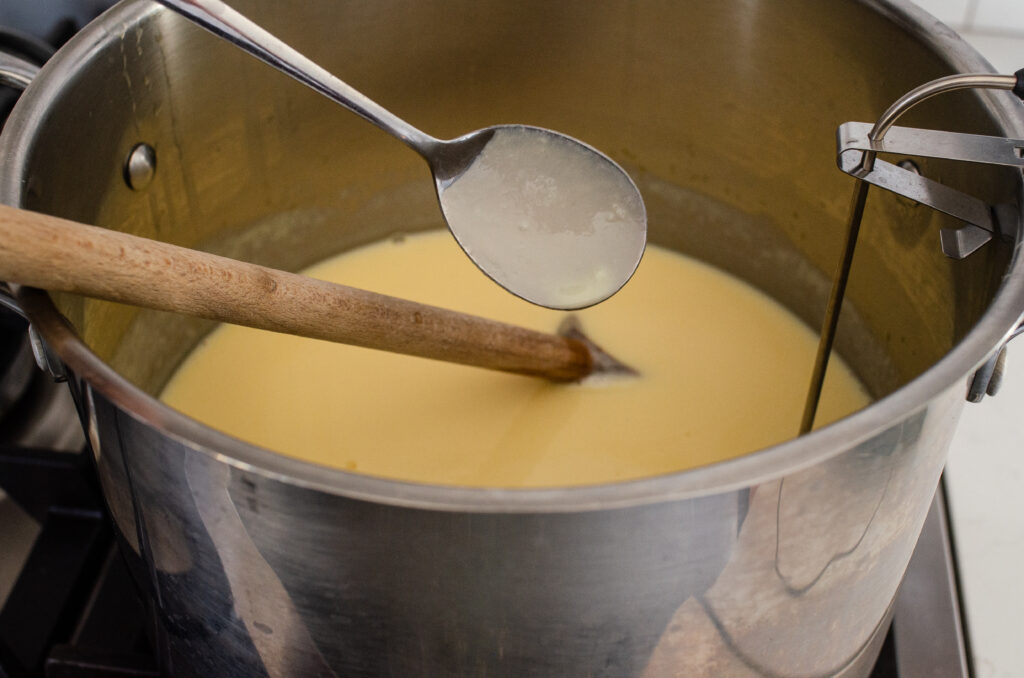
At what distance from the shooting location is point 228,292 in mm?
561

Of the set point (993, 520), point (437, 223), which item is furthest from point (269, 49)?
point (993, 520)

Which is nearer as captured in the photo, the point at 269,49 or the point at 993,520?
the point at 269,49

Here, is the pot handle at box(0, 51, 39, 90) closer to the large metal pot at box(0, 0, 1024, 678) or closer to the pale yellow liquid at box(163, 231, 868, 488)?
the large metal pot at box(0, 0, 1024, 678)

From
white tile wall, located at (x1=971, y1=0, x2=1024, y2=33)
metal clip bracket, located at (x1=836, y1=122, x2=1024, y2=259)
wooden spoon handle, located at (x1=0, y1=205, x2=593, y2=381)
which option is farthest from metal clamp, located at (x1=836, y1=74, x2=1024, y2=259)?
white tile wall, located at (x1=971, y1=0, x2=1024, y2=33)

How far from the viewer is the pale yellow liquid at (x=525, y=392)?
87 cm

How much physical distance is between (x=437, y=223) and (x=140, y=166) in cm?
36

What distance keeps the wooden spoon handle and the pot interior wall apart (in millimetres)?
186

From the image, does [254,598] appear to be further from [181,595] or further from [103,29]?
[103,29]

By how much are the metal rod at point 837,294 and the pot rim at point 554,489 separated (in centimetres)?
13

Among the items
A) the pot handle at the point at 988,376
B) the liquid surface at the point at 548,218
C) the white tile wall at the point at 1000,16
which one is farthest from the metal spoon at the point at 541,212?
the white tile wall at the point at 1000,16

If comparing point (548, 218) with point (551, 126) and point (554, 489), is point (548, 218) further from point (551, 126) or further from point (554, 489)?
point (554, 489)

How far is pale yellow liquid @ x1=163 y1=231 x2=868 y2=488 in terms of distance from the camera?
869mm

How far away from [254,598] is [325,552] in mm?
75

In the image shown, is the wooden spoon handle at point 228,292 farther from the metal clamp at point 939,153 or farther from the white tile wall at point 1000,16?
the white tile wall at point 1000,16
